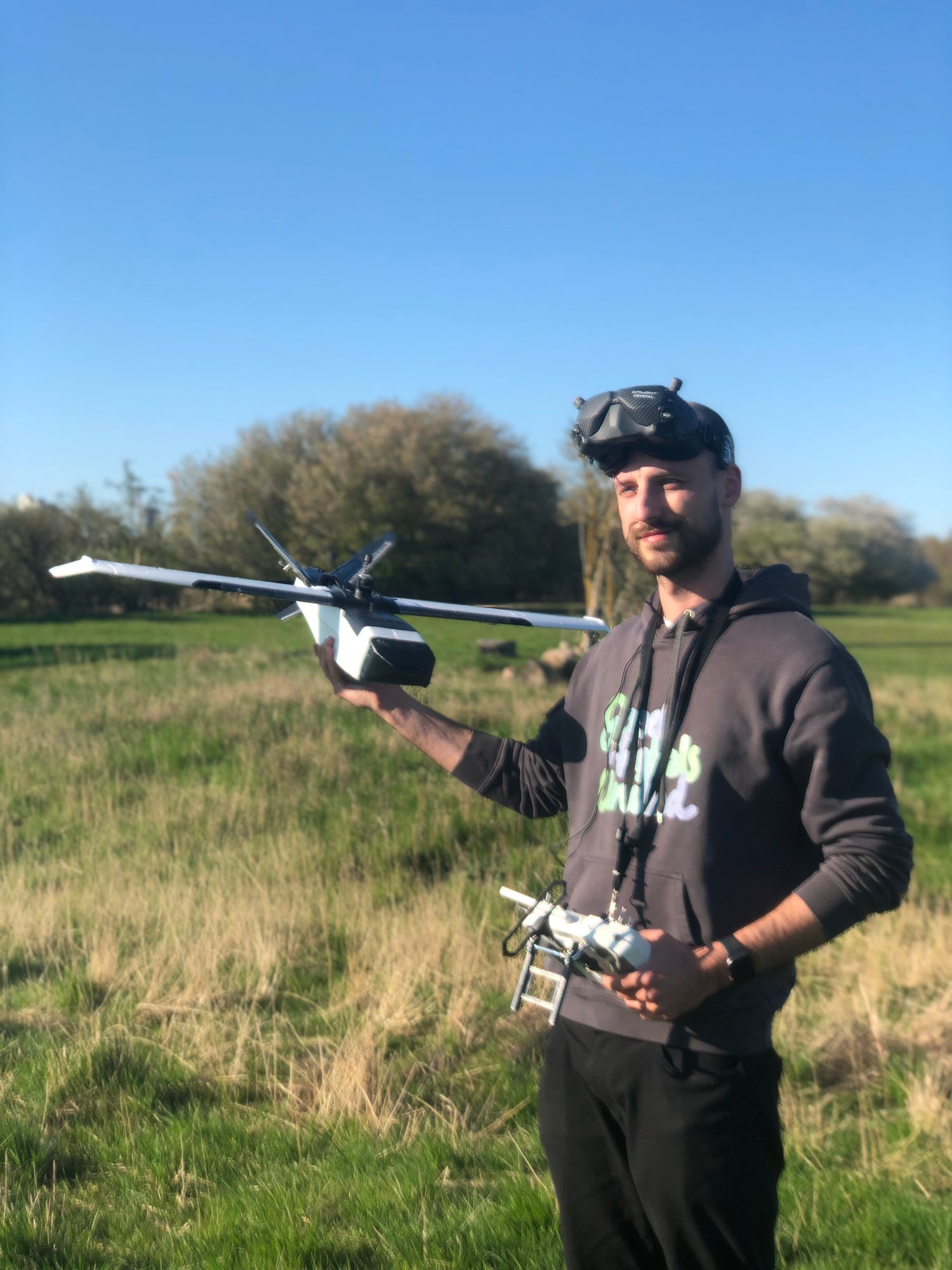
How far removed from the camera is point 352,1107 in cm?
472

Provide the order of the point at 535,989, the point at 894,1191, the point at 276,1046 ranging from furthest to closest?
the point at 535,989
the point at 276,1046
the point at 894,1191

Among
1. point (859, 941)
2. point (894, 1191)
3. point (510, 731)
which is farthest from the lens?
point (510, 731)

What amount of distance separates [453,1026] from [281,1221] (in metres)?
2.06

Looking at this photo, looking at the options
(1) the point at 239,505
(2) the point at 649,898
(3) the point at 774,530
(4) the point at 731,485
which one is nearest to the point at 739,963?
(2) the point at 649,898

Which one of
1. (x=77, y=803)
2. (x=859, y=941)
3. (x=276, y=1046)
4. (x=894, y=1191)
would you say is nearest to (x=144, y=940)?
(x=276, y=1046)

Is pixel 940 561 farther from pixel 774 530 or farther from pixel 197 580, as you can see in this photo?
pixel 197 580

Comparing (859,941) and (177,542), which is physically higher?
(177,542)

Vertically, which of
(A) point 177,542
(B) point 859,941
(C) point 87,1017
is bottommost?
(B) point 859,941

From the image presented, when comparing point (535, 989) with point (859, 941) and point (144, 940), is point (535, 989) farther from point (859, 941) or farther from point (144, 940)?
point (859, 941)

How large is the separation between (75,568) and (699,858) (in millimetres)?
2008

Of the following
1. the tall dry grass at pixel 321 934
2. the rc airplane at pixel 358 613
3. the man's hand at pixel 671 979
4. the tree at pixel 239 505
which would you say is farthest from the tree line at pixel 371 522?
the man's hand at pixel 671 979

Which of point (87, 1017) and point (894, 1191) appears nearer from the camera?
point (894, 1191)

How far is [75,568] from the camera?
3.03m

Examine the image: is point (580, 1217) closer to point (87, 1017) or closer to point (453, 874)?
point (87, 1017)
